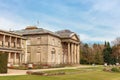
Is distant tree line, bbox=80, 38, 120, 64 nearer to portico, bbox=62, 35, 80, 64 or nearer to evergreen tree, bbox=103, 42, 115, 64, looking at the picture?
evergreen tree, bbox=103, 42, 115, 64

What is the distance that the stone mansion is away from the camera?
53.4 metres

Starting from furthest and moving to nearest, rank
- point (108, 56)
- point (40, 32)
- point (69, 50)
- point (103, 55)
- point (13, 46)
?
point (103, 55)
point (108, 56)
point (69, 50)
point (40, 32)
point (13, 46)

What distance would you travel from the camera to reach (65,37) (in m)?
67.9

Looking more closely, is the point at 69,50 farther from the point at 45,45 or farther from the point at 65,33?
the point at 45,45

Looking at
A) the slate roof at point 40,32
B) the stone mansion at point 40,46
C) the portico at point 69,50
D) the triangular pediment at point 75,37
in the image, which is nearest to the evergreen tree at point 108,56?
the stone mansion at point 40,46

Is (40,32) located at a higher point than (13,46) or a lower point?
higher

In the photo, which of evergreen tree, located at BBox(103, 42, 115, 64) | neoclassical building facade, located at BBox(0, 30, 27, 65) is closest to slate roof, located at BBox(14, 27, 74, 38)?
neoclassical building facade, located at BBox(0, 30, 27, 65)

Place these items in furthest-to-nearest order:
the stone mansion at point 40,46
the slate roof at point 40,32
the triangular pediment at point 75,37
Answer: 1. the triangular pediment at point 75,37
2. the slate roof at point 40,32
3. the stone mansion at point 40,46

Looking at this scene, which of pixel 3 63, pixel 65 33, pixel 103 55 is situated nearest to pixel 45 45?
pixel 65 33

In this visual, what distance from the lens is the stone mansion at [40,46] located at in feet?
175

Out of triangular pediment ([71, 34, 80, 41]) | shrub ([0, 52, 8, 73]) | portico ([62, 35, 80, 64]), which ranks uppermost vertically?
triangular pediment ([71, 34, 80, 41])

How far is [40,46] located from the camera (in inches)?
2420

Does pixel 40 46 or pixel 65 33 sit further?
pixel 65 33

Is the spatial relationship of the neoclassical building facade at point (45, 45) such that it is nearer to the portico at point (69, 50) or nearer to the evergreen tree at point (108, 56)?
the portico at point (69, 50)
